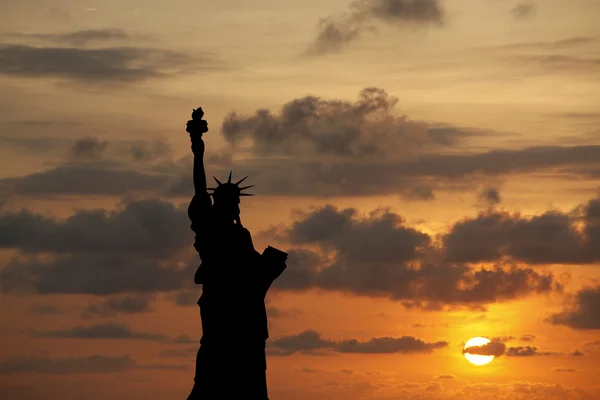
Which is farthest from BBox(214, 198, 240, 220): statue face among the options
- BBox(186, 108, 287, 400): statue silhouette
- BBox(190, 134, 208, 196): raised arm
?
BBox(190, 134, 208, 196): raised arm

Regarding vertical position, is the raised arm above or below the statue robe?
above

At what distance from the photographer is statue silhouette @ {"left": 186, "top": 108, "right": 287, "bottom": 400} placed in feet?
105

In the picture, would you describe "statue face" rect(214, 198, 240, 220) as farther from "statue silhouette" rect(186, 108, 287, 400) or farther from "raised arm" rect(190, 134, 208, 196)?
"raised arm" rect(190, 134, 208, 196)

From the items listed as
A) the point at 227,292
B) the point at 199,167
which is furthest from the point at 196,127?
the point at 227,292

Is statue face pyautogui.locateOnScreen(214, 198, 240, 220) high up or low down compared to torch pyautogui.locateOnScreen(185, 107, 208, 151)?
down

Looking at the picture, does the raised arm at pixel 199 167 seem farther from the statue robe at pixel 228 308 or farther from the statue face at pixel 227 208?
the statue face at pixel 227 208

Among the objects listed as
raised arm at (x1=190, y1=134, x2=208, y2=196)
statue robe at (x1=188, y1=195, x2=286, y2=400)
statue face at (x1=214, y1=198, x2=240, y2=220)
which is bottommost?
statue robe at (x1=188, y1=195, x2=286, y2=400)

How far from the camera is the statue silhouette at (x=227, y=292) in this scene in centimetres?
3216

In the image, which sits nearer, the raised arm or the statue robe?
the raised arm

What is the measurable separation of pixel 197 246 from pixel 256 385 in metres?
4.04

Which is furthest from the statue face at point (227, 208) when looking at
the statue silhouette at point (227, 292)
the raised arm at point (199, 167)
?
the raised arm at point (199, 167)

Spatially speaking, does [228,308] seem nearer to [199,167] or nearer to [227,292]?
[227,292]

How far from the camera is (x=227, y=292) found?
3234 centimetres

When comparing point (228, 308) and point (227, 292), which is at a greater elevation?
point (227, 292)
